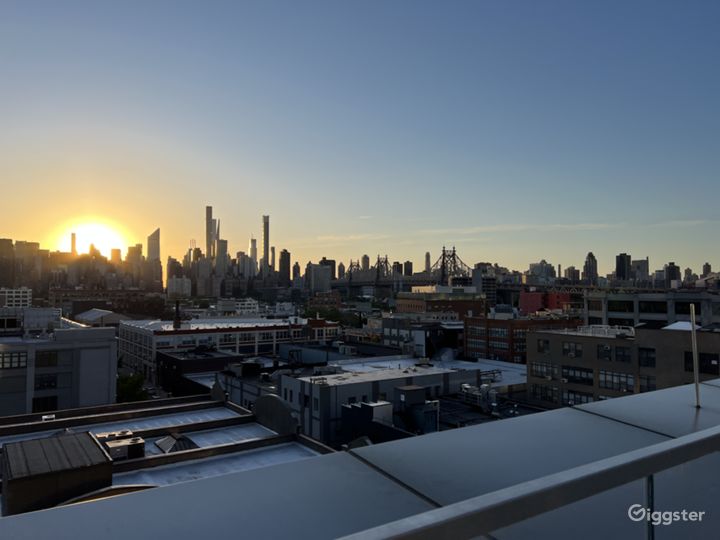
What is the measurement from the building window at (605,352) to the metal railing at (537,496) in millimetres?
34215

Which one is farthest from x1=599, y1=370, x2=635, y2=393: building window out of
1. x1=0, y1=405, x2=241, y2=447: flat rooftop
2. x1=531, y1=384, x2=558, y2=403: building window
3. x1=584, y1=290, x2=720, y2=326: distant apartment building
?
x1=0, y1=405, x2=241, y2=447: flat rooftop

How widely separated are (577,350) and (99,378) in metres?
31.7

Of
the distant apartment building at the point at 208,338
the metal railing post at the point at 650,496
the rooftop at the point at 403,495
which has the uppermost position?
the metal railing post at the point at 650,496

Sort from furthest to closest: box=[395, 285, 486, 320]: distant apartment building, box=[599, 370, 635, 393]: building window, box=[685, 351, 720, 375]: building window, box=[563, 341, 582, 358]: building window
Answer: box=[395, 285, 486, 320]: distant apartment building
box=[563, 341, 582, 358]: building window
box=[599, 370, 635, 393]: building window
box=[685, 351, 720, 375]: building window

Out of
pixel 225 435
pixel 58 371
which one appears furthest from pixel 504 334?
pixel 225 435

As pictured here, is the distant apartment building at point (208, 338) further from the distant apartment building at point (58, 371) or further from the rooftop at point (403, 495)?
the rooftop at point (403, 495)

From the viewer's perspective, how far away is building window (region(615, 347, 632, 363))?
3143cm

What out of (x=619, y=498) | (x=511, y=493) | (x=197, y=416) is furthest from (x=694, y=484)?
(x=197, y=416)

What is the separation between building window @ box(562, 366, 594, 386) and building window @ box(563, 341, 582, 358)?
2.99 ft

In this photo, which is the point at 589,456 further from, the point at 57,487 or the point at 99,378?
the point at 99,378

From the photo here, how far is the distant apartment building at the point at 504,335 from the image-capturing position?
61.1m

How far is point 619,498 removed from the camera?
219cm

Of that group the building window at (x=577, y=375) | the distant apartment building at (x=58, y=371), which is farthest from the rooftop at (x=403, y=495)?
the building window at (x=577, y=375)

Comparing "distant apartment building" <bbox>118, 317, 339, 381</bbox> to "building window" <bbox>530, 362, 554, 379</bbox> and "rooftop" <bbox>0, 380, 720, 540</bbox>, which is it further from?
"rooftop" <bbox>0, 380, 720, 540</bbox>
